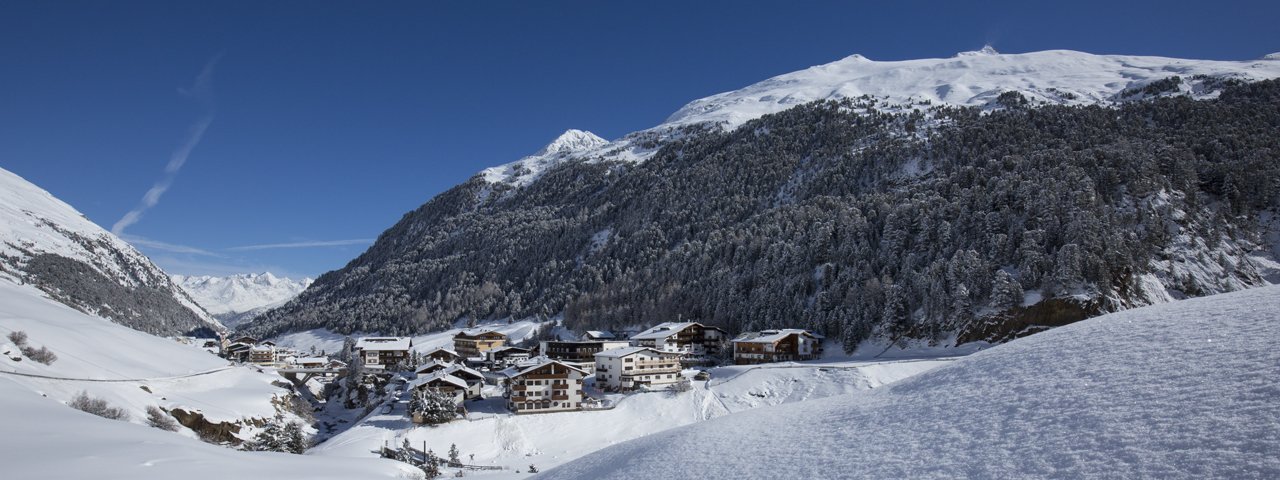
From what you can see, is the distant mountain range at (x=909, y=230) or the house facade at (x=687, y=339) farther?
A: the house facade at (x=687, y=339)

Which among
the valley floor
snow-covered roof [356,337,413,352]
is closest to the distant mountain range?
the valley floor

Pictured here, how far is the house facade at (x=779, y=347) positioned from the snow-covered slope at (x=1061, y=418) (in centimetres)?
5543

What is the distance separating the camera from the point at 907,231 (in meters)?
82.6

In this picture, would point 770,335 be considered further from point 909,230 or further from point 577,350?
point 909,230

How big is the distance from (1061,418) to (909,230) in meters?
79.3

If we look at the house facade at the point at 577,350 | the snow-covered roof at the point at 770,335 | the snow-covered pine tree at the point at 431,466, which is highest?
the snow-covered roof at the point at 770,335

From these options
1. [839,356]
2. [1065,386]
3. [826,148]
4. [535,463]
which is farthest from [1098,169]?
[1065,386]

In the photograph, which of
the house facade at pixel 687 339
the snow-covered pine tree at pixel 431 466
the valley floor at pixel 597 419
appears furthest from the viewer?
the house facade at pixel 687 339

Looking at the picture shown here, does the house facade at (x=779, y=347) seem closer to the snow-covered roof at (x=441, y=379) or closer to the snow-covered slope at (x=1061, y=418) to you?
the snow-covered roof at (x=441, y=379)

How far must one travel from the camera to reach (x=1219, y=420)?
8.21 metres

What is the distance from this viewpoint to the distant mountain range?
66188 millimetres

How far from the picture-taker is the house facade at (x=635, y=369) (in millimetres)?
63438

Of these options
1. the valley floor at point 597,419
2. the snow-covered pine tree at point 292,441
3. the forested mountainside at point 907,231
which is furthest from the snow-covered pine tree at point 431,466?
the forested mountainside at point 907,231

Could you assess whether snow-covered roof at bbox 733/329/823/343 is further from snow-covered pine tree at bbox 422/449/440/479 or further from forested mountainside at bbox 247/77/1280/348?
snow-covered pine tree at bbox 422/449/440/479
